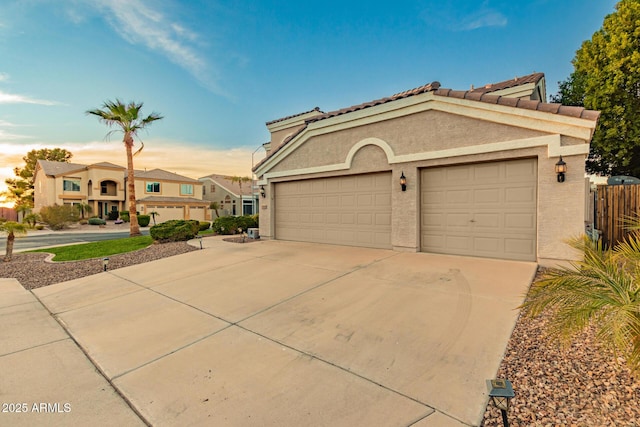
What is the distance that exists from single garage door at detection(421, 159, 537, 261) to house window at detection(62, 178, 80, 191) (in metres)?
40.6

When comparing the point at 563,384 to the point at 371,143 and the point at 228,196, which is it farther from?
the point at 228,196

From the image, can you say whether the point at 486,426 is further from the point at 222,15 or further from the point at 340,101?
the point at 340,101

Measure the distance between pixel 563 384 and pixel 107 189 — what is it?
142 feet

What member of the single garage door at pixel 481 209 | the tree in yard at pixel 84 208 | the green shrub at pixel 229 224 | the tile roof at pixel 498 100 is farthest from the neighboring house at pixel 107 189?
the single garage door at pixel 481 209

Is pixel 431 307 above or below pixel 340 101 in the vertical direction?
below

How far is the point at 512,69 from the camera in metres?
12.0

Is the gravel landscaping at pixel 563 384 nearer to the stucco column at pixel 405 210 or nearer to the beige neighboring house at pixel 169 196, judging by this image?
the stucco column at pixel 405 210

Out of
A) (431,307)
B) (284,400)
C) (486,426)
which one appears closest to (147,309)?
(284,400)

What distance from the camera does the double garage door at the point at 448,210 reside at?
6.64m

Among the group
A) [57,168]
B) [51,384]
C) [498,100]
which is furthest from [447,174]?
[57,168]

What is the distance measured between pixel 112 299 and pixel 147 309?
128cm

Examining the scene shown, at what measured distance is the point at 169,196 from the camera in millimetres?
37406

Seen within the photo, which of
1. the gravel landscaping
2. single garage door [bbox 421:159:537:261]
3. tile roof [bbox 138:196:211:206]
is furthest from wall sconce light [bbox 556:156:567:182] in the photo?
tile roof [bbox 138:196:211:206]

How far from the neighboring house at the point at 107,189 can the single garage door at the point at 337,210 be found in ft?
94.1
